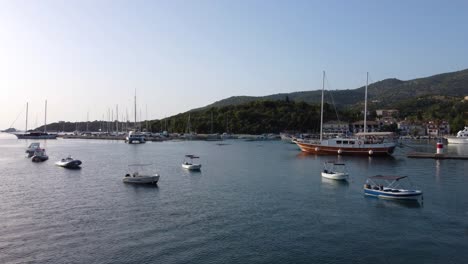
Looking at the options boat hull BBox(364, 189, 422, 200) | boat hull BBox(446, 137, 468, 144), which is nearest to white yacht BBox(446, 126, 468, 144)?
boat hull BBox(446, 137, 468, 144)

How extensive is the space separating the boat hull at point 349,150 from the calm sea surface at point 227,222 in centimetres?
4340

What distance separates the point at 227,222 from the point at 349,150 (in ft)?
251

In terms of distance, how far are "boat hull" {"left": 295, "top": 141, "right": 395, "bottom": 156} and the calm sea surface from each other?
43.4 metres

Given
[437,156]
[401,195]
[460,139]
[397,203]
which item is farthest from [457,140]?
[397,203]

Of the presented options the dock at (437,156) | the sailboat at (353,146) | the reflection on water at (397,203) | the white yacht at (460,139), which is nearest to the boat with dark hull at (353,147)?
the sailboat at (353,146)

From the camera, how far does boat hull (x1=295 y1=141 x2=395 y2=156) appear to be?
102m

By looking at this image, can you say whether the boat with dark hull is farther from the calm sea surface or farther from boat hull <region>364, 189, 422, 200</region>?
boat hull <region>364, 189, 422, 200</region>

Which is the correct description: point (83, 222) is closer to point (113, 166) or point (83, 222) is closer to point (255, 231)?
point (255, 231)

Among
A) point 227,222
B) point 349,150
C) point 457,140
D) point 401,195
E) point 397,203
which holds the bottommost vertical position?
point 227,222

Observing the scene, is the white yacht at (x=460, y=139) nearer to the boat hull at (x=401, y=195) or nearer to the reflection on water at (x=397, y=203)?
the boat hull at (x=401, y=195)

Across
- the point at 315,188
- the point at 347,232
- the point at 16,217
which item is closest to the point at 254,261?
the point at 347,232

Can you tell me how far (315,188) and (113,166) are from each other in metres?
43.0

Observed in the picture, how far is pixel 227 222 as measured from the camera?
34094 millimetres

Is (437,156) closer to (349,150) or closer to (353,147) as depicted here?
(353,147)
